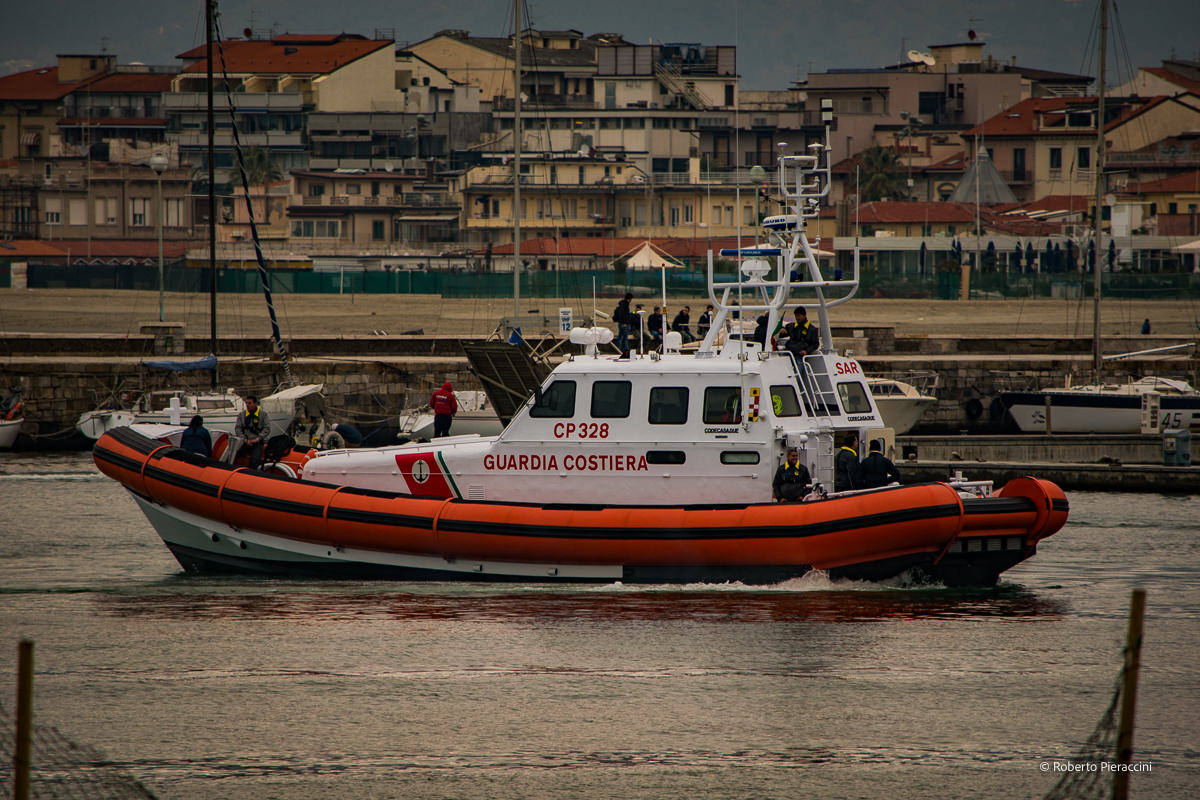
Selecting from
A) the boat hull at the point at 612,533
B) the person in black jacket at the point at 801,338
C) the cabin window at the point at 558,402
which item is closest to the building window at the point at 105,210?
the boat hull at the point at 612,533

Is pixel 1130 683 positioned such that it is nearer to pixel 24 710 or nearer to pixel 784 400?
pixel 24 710

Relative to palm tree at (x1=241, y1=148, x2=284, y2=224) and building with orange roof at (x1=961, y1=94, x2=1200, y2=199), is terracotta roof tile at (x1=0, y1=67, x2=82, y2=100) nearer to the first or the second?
palm tree at (x1=241, y1=148, x2=284, y2=224)

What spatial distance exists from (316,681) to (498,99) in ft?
287

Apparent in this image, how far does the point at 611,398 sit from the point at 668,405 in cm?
63

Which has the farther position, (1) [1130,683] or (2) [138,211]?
(2) [138,211]

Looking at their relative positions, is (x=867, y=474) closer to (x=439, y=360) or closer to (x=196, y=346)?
(x=439, y=360)

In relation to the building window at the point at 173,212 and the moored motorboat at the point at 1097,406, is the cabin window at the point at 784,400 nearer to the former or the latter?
the moored motorboat at the point at 1097,406

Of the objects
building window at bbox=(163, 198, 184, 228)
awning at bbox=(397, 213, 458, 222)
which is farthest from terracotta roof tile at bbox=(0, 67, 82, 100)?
awning at bbox=(397, 213, 458, 222)

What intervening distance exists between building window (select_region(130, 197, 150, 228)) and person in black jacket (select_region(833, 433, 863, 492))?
7690 centimetres

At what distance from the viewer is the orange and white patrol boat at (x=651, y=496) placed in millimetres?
13781

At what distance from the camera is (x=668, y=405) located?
14.3 metres

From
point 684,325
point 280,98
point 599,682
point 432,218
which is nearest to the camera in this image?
point 599,682

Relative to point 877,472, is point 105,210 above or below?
above

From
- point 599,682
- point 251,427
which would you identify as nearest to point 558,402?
point 599,682
